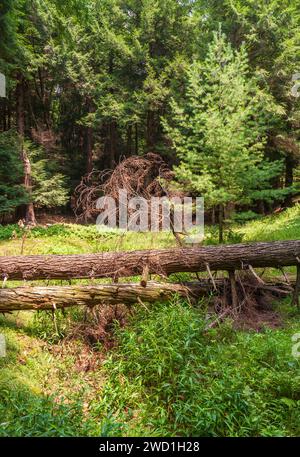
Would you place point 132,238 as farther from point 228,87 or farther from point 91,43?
point 91,43

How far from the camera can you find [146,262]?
22.9ft

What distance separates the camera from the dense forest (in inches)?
527

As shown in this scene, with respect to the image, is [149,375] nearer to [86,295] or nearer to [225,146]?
[86,295]

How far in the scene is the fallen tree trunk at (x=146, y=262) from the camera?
687 cm

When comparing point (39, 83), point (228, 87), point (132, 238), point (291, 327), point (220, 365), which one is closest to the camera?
point (220, 365)

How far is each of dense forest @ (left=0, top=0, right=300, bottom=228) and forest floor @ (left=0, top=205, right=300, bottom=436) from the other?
6175 mm

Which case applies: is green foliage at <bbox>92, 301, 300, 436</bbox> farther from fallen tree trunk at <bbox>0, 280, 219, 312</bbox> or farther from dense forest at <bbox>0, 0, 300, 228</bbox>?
dense forest at <bbox>0, 0, 300, 228</bbox>

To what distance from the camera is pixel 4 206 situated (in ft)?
45.6

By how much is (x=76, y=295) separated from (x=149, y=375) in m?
2.07

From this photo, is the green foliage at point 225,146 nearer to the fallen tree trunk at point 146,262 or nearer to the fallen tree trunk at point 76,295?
the fallen tree trunk at point 146,262

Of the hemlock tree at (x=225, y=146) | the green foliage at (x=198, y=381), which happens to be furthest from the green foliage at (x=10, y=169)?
the green foliage at (x=198, y=381)
